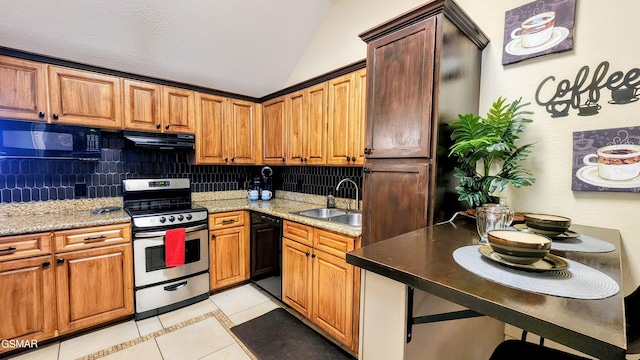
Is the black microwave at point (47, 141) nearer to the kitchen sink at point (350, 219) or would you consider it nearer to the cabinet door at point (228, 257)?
the cabinet door at point (228, 257)

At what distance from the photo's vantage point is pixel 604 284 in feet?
2.23

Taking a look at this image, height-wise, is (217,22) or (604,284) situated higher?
(217,22)

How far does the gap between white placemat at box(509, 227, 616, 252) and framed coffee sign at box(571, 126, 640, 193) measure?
17.9 inches

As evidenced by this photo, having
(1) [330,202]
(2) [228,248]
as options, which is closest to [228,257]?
(2) [228,248]

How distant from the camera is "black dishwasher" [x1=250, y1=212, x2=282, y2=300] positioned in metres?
2.60

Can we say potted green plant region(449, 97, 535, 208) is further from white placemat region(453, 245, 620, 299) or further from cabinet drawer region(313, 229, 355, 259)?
cabinet drawer region(313, 229, 355, 259)

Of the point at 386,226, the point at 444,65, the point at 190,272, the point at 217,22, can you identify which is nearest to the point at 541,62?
the point at 444,65

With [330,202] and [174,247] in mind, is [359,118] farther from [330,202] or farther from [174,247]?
[174,247]

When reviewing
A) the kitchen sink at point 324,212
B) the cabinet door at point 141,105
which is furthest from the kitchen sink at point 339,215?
the cabinet door at point 141,105

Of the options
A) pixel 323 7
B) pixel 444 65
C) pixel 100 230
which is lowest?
pixel 100 230

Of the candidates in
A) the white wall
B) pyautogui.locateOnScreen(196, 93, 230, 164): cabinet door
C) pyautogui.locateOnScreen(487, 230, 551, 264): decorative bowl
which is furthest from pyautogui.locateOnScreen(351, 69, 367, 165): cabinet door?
pyautogui.locateOnScreen(196, 93, 230, 164): cabinet door

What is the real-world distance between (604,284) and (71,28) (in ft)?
11.1

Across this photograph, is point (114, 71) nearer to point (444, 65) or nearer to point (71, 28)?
point (71, 28)

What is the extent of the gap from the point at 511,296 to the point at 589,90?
1.53m
